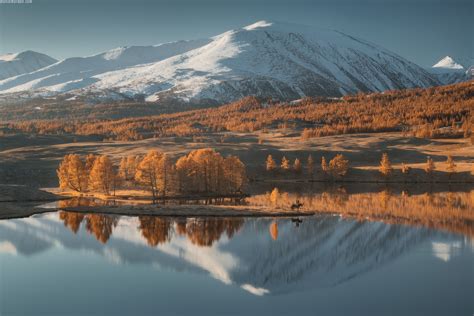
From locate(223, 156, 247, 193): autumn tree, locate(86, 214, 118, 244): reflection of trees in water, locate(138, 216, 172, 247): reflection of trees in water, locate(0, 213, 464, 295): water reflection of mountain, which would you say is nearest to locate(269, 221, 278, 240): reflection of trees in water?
locate(0, 213, 464, 295): water reflection of mountain

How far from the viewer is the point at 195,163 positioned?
5281 inches

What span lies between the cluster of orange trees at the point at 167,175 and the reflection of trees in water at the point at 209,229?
3186 cm

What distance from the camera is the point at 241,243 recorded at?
3137 inches

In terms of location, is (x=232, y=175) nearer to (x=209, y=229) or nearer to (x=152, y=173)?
(x=152, y=173)

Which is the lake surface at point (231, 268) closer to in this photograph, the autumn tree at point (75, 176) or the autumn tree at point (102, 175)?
the autumn tree at point (102, 175)

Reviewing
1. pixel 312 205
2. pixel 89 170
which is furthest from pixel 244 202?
pixel 89 170

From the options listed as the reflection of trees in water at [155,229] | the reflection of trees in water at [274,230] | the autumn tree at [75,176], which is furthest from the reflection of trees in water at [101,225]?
the autumn tree at [75,176]

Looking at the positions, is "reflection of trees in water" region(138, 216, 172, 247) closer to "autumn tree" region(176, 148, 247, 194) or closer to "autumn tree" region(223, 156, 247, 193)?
"autumn tree" region(176, 148, 247, 194)

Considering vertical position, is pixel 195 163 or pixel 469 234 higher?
pixel 195 163

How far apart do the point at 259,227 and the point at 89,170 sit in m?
67.3

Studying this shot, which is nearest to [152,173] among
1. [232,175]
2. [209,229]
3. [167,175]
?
[167,175]

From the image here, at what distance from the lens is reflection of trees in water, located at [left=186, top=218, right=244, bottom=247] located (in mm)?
81762

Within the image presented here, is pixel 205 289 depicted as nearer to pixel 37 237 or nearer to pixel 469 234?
pixel 37 237

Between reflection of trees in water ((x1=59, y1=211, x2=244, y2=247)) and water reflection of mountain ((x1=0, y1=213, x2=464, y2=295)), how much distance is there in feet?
0.45
